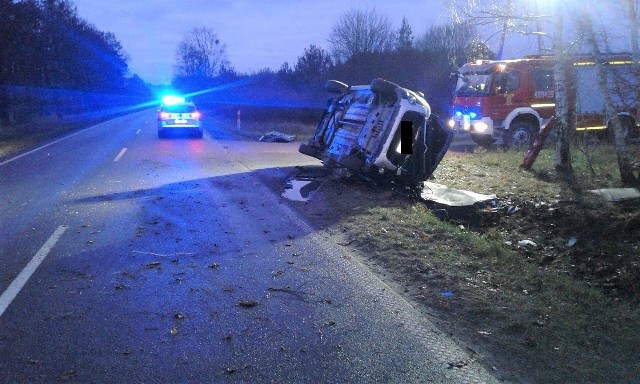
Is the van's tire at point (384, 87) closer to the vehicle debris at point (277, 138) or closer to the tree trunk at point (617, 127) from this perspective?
the tree trunk at point (617, 127)

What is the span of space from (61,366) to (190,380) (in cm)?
97

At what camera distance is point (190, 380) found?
12.6ft

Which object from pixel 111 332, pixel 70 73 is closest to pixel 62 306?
pixel 111 332

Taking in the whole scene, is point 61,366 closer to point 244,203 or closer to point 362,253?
point 362,253

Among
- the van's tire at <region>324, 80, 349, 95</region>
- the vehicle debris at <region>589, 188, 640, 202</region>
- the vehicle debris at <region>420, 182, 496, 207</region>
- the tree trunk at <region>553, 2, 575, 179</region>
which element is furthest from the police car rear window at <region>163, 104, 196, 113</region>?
the vehicle debris at <region>589, 188, 640, 202</region>

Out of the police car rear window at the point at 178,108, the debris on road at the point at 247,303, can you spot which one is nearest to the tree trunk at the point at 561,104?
the debris on road at the point at 247,303

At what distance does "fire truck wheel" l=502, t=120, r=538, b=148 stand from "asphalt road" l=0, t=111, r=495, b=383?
1052cm

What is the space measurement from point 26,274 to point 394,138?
6.73m

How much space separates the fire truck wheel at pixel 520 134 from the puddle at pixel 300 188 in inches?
335

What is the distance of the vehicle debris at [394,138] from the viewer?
417 inches

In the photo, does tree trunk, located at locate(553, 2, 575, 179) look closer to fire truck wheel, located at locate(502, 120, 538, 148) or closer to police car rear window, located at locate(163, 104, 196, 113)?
fire truck wheel, located at locate(502, 120, 538, 148)

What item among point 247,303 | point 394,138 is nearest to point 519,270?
point 247,303

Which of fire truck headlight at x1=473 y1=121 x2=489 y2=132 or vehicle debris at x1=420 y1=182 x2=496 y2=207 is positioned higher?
fire truck headlight at x1=473 y1=121 x2=489 y2=132

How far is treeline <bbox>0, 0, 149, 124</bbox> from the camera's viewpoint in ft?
112
